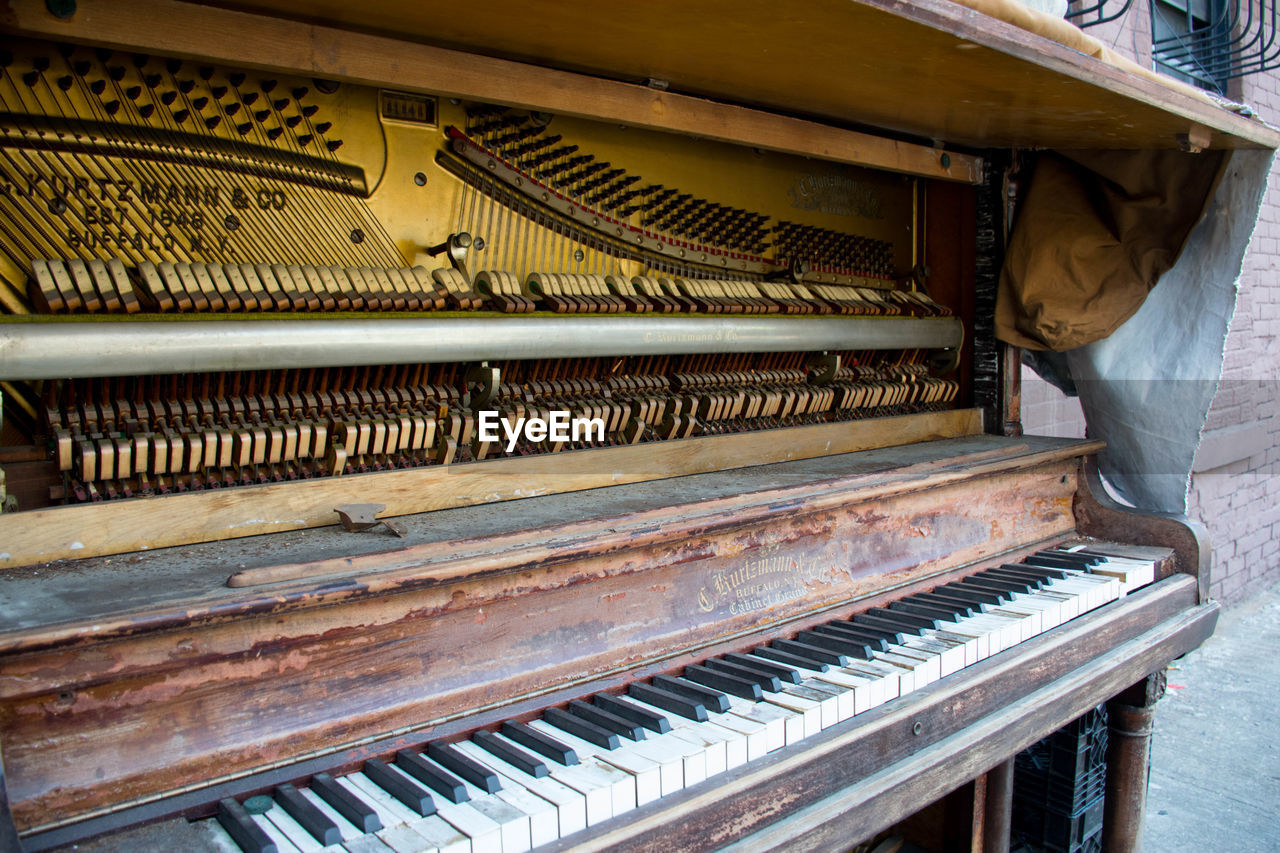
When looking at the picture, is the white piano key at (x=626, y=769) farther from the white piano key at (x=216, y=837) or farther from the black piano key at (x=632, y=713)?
the white piano key at (x=216, y=837)

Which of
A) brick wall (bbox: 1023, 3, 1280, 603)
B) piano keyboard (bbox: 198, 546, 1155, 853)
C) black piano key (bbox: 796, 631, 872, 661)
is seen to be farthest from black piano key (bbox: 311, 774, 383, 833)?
brick wall (bbox: 1023, 3, 1280, 603)

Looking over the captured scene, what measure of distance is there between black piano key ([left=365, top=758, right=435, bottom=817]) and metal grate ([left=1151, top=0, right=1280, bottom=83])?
5.81 m

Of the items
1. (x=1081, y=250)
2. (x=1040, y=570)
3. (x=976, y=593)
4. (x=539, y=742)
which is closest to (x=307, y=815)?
(x=539, y=742)

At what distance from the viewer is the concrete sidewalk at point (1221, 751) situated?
3.53m

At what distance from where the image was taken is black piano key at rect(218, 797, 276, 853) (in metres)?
1.17

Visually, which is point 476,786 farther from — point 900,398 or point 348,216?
point 900,398

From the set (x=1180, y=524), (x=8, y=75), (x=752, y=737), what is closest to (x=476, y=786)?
(x=752, y=737)

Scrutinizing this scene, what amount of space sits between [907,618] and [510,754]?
114 centimetres

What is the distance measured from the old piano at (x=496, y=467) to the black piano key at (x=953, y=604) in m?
0.01

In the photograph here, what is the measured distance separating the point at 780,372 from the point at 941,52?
1.02 metres

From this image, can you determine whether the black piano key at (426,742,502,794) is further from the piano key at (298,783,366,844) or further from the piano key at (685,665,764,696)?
the piano key at (685,665,764,696)

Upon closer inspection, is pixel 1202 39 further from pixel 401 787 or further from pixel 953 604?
pixel 401 787

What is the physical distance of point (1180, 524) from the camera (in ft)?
9.69

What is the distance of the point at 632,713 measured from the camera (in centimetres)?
165
